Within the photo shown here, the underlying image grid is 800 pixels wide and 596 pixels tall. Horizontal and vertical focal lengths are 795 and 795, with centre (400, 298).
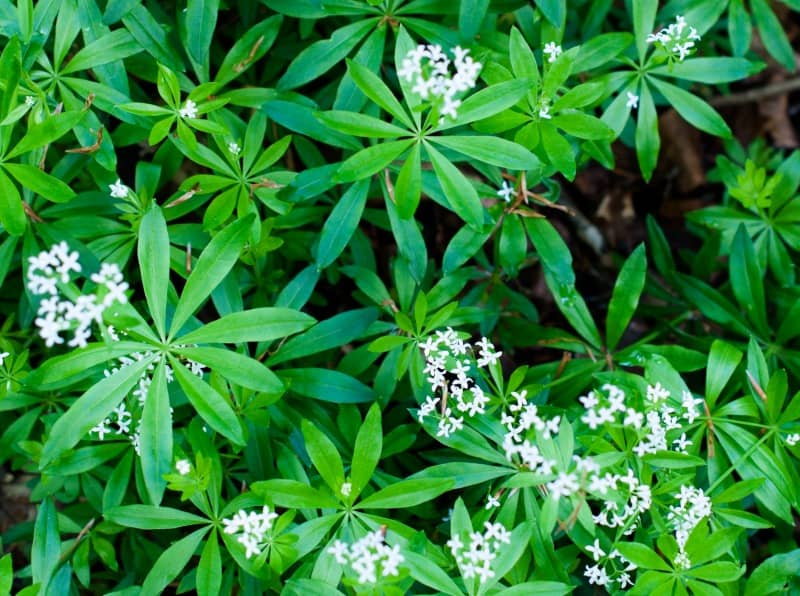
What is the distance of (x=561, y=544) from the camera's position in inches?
132

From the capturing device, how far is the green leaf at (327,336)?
3102 mm

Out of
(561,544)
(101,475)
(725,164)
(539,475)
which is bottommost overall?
(561,544)

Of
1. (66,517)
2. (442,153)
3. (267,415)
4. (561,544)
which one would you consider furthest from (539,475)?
(66,517)

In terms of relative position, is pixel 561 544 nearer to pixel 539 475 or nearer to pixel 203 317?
pixel 539 475

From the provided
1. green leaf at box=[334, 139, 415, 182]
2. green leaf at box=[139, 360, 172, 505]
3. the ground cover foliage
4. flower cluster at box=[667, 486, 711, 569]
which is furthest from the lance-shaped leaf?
flower cluster at box=[667, 486, 711, 569]

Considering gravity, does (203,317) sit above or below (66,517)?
above

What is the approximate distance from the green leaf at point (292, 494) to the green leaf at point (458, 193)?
43.2 inches

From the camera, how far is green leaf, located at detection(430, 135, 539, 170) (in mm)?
2818

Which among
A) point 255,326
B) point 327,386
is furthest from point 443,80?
point 327,386

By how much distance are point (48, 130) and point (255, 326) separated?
3.27ft

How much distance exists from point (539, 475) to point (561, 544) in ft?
2.59

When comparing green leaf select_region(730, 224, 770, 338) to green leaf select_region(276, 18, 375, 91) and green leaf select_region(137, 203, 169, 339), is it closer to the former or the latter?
green leaf select_region(276, 18, 375, 91)

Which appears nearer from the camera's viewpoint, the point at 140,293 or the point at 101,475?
the point at 101,475

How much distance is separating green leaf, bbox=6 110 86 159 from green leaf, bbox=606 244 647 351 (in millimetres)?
2251
